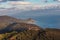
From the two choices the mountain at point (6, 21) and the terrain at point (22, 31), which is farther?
the mountain at point (6, 21)

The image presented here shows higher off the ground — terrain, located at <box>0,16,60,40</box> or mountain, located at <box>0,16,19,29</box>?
mountain, located at <box>0,16,19,29</box>

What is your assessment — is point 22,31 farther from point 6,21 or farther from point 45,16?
point 45,16

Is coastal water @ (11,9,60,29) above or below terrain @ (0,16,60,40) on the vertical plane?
above

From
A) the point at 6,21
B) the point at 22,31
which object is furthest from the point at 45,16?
the point at 6,21

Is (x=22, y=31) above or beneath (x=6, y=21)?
beneath

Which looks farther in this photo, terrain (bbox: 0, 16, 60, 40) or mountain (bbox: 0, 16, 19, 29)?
mountain (bbox: 0, 16, 19, 29)

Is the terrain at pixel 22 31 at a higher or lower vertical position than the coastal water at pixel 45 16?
lower

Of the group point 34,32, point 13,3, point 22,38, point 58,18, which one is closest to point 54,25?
point 58,18

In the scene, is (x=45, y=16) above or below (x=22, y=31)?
above

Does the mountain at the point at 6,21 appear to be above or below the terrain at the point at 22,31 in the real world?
above
